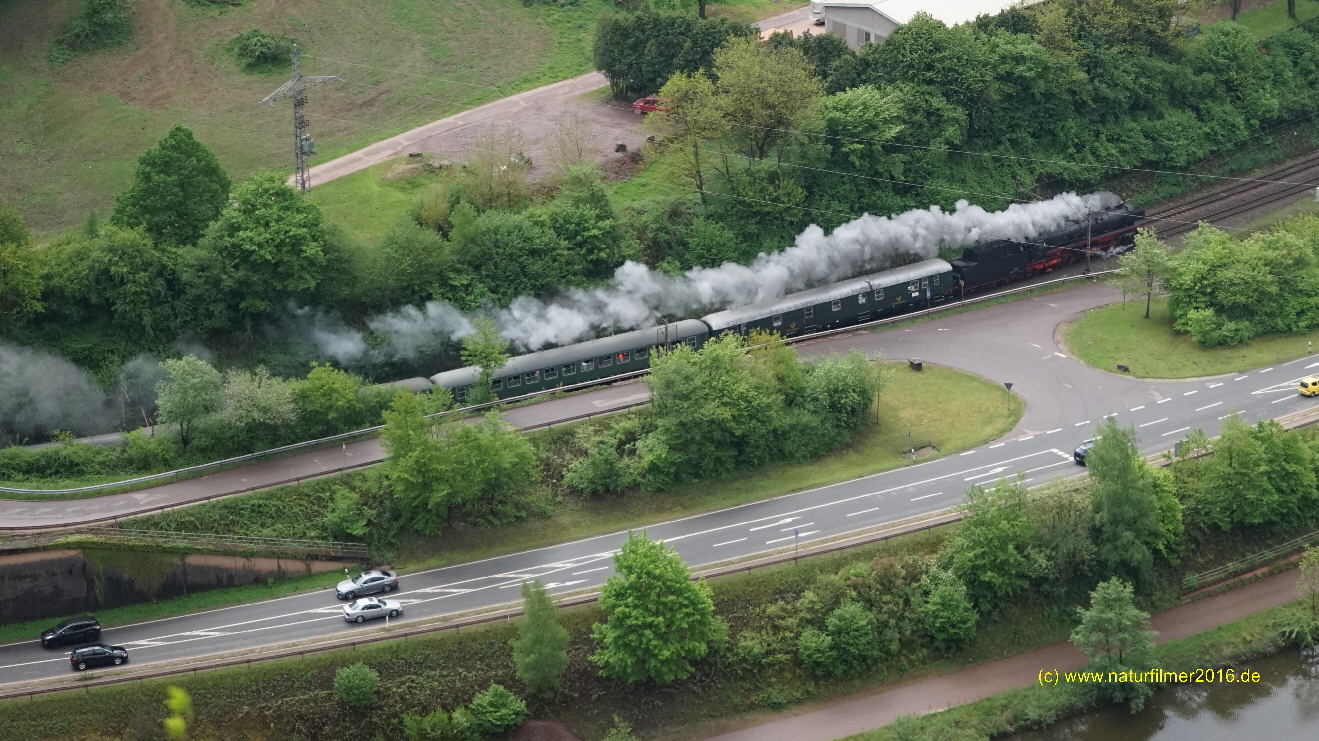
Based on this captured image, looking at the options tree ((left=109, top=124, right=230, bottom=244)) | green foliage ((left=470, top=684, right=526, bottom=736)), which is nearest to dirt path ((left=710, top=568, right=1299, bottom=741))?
green foliage ((left=470, top=684, right=526, bottom=736))

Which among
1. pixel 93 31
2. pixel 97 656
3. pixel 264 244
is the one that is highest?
pixel 93 31

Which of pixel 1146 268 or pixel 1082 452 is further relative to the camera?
pixel 1146 268

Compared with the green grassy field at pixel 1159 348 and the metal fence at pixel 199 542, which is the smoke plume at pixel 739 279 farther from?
the metal fence at pixel 199 542

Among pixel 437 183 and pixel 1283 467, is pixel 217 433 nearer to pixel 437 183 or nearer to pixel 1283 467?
pixel 437 183

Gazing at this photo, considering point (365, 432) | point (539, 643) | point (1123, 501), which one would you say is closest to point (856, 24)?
point (1123, 501)

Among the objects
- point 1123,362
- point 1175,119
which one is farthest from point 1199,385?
point 1175,119

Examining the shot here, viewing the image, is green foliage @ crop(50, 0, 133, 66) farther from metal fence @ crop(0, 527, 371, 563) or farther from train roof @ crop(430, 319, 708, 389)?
metal fence @ crop(0, 527, 371, 563)

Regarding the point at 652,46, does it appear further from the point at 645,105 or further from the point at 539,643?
the point at 539,643
